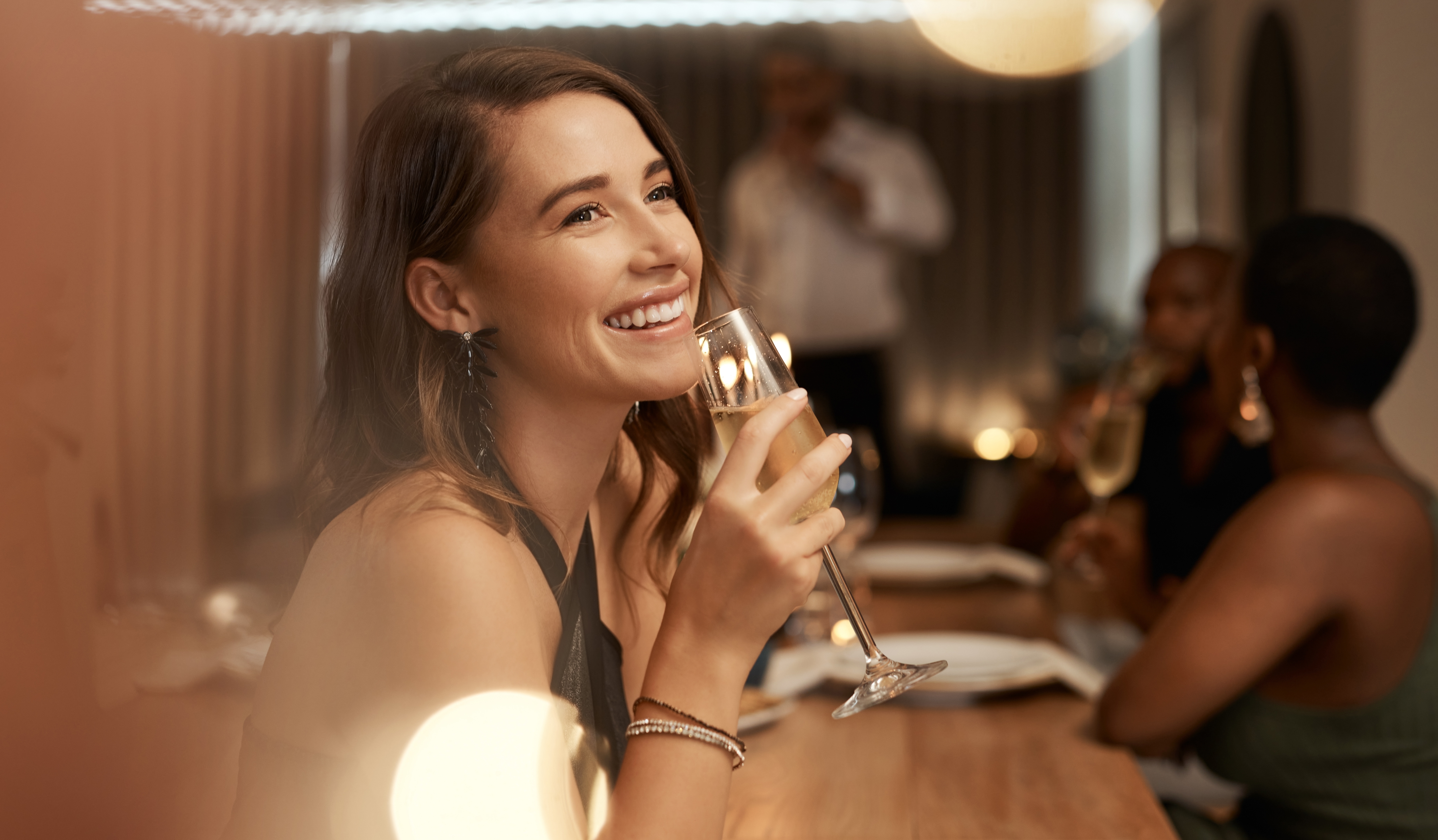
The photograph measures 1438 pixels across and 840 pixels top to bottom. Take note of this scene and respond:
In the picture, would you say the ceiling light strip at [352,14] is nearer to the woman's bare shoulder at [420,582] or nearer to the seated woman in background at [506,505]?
the seated woman in background at [506,505]

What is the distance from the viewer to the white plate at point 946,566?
1974 millimetres

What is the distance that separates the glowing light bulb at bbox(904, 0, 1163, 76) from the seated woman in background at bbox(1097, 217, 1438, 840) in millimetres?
435

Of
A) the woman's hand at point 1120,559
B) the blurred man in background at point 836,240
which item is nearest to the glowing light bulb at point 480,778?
the woman's hand at point 1120,559

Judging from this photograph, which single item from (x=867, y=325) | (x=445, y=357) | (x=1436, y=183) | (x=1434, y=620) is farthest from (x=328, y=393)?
(x=867, y=325)

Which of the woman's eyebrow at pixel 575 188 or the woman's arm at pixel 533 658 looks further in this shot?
the woman's eyebrow at pixel 575 188

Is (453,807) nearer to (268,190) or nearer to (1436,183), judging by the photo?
(268,190)

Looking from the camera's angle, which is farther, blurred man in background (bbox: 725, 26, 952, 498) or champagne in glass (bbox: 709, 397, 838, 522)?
blurred man in background (bbox: 725, 26, 952, 498)

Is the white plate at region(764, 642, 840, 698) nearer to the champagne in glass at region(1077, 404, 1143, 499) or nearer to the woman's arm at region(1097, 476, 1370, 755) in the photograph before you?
the woman's arm at region(1097, 476, 1370, 755)

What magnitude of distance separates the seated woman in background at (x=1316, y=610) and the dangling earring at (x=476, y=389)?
0.74 metres

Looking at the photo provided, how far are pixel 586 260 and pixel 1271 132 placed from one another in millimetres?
3404

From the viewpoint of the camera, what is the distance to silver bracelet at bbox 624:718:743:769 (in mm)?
737

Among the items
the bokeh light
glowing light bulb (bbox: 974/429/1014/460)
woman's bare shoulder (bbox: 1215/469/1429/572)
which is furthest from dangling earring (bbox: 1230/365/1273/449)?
glowing light bulb (bbox: 974/429/1014/460)

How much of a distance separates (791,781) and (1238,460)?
128 cm

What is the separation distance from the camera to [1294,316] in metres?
1.41
